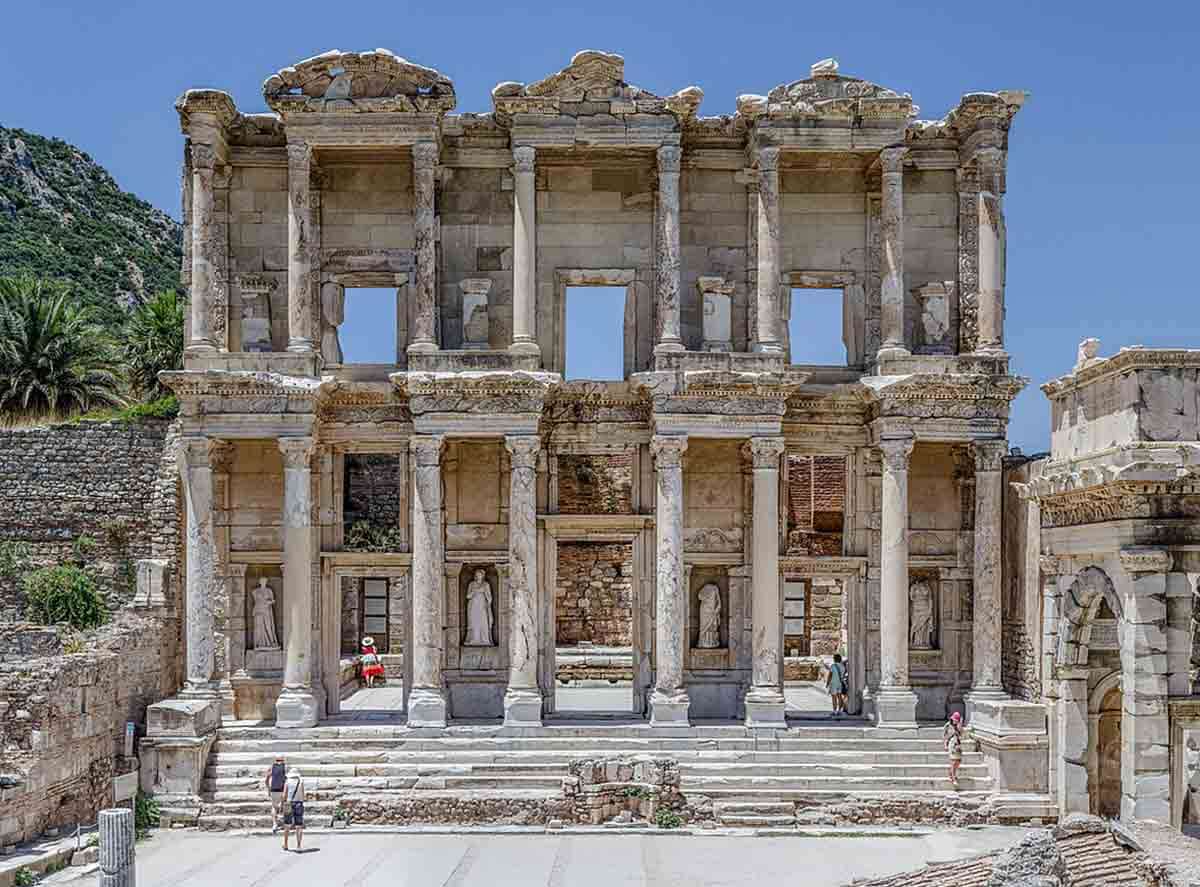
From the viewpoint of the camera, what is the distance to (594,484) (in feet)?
127

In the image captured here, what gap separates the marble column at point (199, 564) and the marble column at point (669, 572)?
23.3ft

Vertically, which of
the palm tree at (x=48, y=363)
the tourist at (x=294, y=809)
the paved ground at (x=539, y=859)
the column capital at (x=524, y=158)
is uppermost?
the column capital at (x=524, y=158)

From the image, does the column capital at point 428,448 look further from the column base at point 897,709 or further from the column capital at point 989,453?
the column capital at point 989,453

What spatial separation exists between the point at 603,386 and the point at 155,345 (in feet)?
52.8

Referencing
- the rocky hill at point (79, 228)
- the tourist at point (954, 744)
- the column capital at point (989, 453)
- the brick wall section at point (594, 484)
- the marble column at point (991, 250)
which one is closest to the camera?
the tourist at point (954, 744)

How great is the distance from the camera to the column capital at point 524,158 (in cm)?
2405

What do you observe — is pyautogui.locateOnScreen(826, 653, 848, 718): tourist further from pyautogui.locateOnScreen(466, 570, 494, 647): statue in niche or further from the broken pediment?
the broken pediment

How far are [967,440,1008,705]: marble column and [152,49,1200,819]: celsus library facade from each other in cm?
5

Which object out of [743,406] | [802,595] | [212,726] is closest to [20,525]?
[212,726]

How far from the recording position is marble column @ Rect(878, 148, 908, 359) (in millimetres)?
24172

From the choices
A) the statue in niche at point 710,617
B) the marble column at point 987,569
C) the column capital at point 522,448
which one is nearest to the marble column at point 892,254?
the marble column at point 987,569

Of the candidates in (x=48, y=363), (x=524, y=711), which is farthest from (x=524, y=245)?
(x=48, y=363)

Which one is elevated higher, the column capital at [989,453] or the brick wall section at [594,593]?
the column capital at [989,453]

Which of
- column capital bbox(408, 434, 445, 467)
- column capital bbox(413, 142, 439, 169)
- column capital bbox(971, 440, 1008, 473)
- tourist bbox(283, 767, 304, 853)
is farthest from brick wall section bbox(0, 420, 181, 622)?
column capital bbox(971, 440, 1008, 473)
